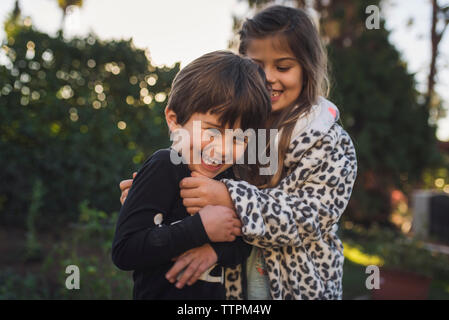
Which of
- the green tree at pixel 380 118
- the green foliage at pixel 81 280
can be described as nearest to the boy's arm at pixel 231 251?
the green foliage at pixel 81 280

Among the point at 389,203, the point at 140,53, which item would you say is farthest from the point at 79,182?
the point at 389,203

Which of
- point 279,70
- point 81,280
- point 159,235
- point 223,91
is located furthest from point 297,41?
point 81,280

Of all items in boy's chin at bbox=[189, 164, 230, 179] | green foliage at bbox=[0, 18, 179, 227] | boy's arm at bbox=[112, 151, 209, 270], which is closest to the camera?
boy's arm at bbox=[112, 151, 209, 270]

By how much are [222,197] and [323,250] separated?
1.76 ft

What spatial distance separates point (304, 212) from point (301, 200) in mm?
60

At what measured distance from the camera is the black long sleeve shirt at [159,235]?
128 centimetres

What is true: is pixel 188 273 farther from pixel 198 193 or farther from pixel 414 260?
pixel 414 260

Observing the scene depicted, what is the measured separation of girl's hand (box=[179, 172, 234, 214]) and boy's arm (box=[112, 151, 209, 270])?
5cm

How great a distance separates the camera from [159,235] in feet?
4.17

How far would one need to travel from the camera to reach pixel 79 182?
3877mm

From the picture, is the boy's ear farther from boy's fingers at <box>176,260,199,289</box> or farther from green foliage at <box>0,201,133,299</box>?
green foliage at <box>0,201,133,299</box>

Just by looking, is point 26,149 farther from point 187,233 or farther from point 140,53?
point 187,233

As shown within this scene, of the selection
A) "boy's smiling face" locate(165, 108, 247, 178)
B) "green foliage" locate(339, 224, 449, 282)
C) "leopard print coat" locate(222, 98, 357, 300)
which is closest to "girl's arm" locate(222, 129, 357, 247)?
"leopard print coat" locate(222, 98, 357, 300)

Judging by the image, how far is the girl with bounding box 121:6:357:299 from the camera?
1428 millimetres
